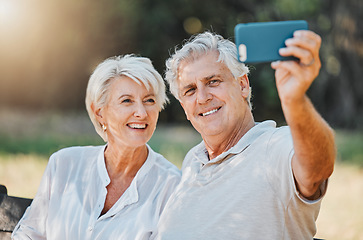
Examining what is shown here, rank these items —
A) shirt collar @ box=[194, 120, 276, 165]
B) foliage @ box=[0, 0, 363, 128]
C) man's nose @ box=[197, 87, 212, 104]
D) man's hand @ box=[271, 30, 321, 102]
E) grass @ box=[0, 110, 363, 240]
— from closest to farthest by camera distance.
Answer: man's hand @ box=[271, 30, 321, 102]
shirt collar @ box=[194, 120, 276, 165]
man's nose @ box=[197, 87, 212, 104]
grass @ box=[0, 110, 363, 240]
foliage @ box=[0, 0, 363, 128]

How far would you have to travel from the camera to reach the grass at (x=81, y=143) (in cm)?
466

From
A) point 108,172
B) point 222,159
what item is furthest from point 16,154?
point 222,159

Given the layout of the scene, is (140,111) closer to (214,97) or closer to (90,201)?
(214,97)

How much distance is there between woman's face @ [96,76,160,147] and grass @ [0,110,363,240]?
116cm

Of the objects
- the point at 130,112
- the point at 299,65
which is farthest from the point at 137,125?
the point at 299,65

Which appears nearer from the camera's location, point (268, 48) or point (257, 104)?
point (268, 48)

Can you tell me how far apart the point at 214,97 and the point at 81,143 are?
6.62 meters

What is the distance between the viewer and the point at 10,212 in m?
2.91

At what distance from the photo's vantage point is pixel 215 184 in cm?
218

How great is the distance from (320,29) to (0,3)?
9.01 metres

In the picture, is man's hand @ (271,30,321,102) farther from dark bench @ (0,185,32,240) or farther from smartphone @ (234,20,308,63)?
dark bench @ (0,185,32,240)

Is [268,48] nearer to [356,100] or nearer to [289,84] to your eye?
[289,84]

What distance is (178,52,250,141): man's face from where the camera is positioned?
2426 millimetres

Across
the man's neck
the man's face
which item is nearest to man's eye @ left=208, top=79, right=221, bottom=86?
the man's face
